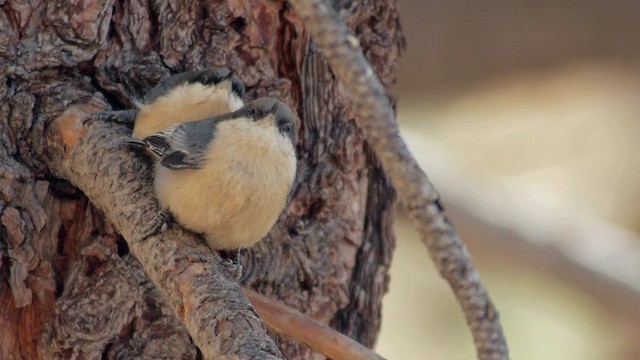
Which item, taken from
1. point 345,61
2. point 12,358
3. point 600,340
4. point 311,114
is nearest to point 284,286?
point 311,114

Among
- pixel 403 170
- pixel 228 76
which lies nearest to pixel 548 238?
pixel 228 76

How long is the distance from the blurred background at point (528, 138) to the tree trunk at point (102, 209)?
79 cm

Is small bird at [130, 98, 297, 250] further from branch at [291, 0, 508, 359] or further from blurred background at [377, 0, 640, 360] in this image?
blurred background at [377, 0, 640, 360]

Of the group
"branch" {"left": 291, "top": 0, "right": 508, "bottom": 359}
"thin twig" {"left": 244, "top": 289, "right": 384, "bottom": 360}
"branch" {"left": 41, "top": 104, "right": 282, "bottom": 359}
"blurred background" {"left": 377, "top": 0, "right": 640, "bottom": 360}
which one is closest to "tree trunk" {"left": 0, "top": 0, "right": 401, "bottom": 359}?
"branch" {"left": 41, "top": 104, "right": 282, "bottom": 359}

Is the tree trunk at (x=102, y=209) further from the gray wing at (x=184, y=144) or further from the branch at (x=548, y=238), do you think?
the branch at (x=548, y=238)

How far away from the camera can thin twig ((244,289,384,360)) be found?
152cm

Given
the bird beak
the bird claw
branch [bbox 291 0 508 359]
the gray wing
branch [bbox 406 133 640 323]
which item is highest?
branch [bbox 406 133 640 323]

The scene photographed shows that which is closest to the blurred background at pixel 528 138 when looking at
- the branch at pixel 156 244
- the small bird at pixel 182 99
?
the small bird at pixel 182 99

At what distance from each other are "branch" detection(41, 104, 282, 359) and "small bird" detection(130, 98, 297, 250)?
0.03 metres

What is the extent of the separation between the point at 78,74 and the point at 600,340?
1.54 metres

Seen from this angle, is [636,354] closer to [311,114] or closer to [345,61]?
[311,114]

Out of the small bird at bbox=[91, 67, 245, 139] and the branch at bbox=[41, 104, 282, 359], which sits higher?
the small bird at bbox=[91, 67, 245, 139]

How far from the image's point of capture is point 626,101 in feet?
10.6

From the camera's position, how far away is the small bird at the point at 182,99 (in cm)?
166
